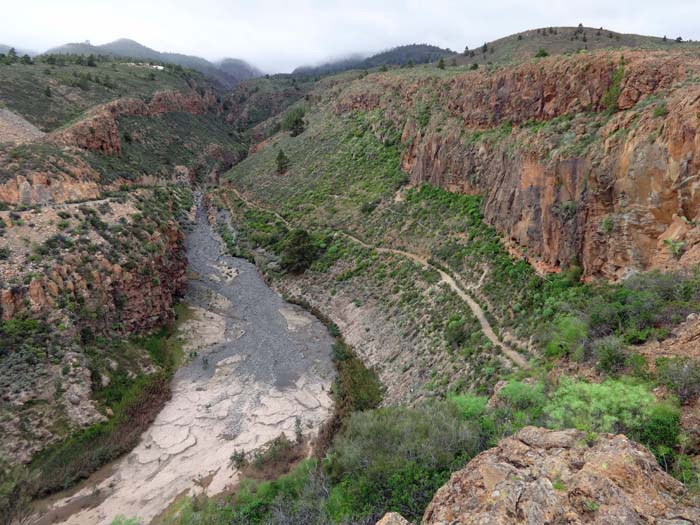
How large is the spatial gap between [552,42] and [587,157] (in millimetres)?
62704

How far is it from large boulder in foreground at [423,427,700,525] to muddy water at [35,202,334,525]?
48.3 ft

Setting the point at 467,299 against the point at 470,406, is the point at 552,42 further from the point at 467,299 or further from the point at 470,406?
the point at 470,406

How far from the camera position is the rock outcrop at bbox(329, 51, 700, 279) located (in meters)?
17.0

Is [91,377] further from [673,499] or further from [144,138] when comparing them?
[144,138]

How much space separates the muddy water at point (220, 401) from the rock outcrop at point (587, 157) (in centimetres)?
1649

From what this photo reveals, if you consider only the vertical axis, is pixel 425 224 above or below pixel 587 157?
below

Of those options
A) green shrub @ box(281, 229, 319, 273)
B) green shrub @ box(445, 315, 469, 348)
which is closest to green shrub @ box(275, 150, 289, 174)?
green shrub @ box(281, 229, 319, 273)

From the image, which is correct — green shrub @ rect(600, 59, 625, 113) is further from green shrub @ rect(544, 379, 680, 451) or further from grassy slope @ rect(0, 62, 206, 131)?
grassy slope @ rect(0, 62, 206, 131)

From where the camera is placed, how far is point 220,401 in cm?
2477

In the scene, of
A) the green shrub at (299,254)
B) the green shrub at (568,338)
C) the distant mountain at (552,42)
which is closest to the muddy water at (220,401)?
the green shrub at (299,254)

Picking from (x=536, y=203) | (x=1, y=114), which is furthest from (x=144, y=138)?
(x=536, y=203)

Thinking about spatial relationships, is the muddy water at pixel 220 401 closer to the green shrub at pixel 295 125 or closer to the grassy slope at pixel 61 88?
the green shrub at pixel 295 125

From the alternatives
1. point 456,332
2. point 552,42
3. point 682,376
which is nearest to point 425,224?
point 456,332

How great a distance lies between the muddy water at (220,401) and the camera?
18.6 meters
